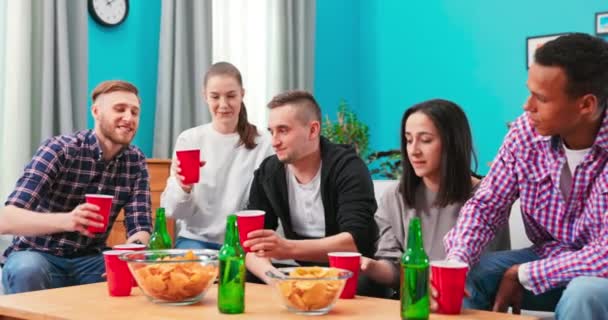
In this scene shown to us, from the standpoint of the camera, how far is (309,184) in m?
3.00

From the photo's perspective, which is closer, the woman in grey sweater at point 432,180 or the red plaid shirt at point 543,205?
the red plaid shirt at point 543,205

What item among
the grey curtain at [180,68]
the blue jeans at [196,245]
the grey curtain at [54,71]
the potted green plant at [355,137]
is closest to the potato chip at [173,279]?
the blue jeans at [196,245]

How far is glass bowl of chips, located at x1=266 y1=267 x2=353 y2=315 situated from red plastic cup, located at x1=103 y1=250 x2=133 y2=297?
1.64 feet

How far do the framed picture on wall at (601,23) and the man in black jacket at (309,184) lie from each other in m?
3.16

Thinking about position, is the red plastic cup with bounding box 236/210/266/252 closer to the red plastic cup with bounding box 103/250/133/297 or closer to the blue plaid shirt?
the red plastic cup with bounding box 103/250/133/297

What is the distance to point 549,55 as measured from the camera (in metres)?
2.17

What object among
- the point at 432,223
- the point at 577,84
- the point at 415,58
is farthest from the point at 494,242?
the point at 415,58

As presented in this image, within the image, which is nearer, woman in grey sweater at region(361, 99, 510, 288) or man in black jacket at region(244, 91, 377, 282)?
woman in grey sweater at region(361, 99, 510, 288)

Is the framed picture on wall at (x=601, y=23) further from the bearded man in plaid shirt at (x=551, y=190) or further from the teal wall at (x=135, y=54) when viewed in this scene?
the bearded man in plaid shirt at (x=551, y=190)

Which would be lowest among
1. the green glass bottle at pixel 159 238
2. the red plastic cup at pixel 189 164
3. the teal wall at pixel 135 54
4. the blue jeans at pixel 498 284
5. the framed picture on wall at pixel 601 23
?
the blue jeans at pixel 498 284

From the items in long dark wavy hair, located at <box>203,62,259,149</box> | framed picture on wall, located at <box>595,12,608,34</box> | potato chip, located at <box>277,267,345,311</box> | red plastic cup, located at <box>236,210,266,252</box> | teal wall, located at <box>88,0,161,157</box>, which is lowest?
potato chip, located at <box>277,267,345,311</box>

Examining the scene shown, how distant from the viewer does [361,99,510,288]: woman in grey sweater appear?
256cm

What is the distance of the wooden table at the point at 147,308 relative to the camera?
6.01 ft

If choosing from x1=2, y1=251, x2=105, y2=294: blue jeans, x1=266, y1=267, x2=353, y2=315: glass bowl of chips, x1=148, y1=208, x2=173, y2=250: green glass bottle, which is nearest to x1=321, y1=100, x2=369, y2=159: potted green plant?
x1=2, y1=251, x2=105, y2=294: blue jeans
